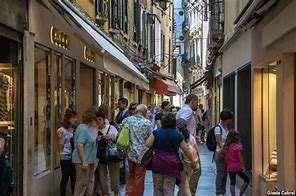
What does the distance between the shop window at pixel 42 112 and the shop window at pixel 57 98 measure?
0.42 m

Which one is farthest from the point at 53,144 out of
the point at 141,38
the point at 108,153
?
the point at 141,38

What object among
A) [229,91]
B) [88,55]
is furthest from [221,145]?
[229,91]

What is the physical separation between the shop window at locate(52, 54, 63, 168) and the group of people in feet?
2.75

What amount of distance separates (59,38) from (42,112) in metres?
1.75

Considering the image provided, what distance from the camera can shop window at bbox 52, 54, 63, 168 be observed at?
1434cm

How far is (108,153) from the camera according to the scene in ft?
45.2

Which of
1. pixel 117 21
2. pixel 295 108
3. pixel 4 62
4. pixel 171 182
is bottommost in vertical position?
pixel 171 182

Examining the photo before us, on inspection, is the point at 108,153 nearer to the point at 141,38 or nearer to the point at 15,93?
the point at 15,93

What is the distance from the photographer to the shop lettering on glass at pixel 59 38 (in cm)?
1366

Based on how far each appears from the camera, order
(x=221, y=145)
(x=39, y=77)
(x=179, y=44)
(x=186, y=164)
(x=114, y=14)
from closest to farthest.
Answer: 1. (x=186, y=164)
2. (x=39, y=77)
3. (x=221, y=145)
4. (x=114, y=14)
5. (x=179, y=44)

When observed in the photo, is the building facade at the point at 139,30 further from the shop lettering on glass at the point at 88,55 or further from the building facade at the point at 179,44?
the building facade at the point at 179,44

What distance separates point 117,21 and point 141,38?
13030 millimetres

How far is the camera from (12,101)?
448 inches

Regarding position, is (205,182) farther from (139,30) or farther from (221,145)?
(139,30)
